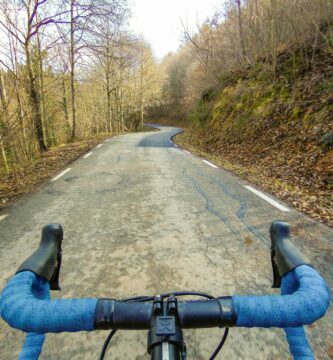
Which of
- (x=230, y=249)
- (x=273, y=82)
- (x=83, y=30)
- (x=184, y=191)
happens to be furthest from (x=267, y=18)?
(x=230, y=249)

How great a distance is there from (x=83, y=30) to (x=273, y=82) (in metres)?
9.08

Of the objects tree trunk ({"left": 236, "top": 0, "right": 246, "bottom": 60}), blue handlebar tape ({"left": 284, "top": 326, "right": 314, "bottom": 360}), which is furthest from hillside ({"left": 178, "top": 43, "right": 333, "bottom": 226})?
blue handlebar tape ({"left": 284, "top": 326, "right": 314, "bottom": 360})

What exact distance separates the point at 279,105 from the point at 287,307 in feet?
36.5

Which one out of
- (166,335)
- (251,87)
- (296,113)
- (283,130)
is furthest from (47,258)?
(251,87)

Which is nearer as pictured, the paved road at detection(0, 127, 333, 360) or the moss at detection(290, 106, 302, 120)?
the paved road at detection(0, 127, 333, 360)

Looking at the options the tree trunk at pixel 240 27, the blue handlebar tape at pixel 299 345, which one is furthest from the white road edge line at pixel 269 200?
the tree trunk at pixel 240 27

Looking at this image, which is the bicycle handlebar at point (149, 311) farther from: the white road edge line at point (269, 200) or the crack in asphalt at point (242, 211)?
the white road edge line at point (269, 200)

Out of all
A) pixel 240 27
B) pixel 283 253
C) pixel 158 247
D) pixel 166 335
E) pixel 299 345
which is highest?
pixel 240 27

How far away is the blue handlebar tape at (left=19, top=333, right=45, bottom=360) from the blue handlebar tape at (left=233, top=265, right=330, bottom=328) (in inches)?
30.1

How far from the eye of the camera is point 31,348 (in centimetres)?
94

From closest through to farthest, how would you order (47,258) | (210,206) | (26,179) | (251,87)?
(47,258)
(210,206)
(26,179)
(251,87)

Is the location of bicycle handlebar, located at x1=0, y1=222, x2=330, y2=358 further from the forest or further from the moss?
the moss

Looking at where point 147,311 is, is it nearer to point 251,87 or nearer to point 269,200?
point 269,200

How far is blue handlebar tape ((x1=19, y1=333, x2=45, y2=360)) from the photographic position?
0.91 meters
